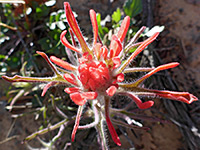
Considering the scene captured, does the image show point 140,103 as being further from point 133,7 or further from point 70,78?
point 133,7

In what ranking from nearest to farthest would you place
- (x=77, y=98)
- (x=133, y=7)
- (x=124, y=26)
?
(x=77, y=98) → (x=124, y=26) → (x=133, y=7)

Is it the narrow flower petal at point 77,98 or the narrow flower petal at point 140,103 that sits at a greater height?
the narrow flower petal at point 77,98

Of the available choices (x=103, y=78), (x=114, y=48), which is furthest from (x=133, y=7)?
(x=103, y=78)

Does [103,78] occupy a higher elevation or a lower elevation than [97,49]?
lower

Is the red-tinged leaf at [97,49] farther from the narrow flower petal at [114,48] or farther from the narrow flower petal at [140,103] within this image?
the narrow flower petal at [140,103]

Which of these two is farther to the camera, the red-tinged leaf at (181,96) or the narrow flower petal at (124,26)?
the narrow flower petal at (124,26)

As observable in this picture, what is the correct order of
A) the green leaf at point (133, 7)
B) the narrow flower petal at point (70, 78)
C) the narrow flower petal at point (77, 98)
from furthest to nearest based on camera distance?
the green leaf at point (133, 7), the narrow flower petal at point (70, 78), the narrow flower petal at point (77, 98)

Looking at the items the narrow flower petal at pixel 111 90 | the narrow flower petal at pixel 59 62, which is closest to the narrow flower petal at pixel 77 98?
the narrow flower petal at pixel 111 90

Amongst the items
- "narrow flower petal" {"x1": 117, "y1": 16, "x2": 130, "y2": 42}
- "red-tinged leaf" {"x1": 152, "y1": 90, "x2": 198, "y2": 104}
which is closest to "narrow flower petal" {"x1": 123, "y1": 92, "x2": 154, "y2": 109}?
"red-tinged leaf" {"x1": 152, "y1": 90, "x2": 198, "y2": 104}

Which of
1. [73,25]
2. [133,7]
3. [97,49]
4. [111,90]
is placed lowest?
[111,90]

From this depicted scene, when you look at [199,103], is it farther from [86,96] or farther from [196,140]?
[86,96]

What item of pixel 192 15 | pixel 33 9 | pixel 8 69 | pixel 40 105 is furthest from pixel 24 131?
pixel 192 15
